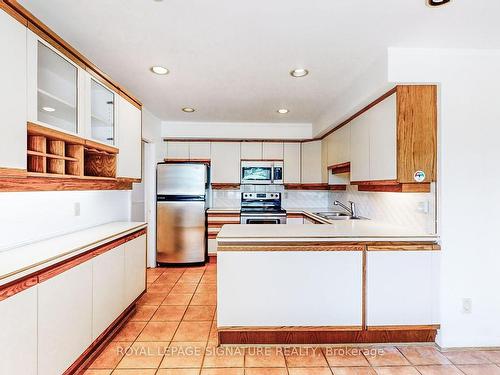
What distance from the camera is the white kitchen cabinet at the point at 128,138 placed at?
8.79 ft

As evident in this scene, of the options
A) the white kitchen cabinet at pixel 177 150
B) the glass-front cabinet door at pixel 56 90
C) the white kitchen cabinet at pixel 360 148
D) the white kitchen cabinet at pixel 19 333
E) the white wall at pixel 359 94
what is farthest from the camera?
the white kitchen cabinet at pixel 177 150

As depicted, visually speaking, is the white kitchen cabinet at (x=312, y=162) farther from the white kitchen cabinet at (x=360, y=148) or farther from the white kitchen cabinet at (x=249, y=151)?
the white kitchen cabinet at (x=360, y=148)

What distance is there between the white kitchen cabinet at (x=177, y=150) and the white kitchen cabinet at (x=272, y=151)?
1.31 meters

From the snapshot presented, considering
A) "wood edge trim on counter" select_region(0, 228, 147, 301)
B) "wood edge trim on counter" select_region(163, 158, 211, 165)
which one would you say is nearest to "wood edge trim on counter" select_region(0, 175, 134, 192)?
"wood edge trim on counter" select_region(0, 228, 147, 301)

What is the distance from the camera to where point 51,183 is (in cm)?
193

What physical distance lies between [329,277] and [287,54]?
1812 mm

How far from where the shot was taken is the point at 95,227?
2.79 meters

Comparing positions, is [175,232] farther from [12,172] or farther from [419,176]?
[419,176]

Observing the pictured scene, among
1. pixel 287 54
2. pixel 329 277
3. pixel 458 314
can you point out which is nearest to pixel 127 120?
pixel 287 54

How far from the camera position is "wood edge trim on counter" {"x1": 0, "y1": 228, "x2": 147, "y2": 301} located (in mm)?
1327

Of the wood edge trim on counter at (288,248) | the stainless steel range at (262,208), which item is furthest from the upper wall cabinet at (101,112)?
the stainless steel range at (262,208)

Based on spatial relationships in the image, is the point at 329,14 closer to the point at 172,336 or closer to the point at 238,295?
the point at 238,295

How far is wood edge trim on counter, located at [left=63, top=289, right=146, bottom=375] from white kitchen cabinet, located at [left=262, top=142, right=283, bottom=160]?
310 centimetres

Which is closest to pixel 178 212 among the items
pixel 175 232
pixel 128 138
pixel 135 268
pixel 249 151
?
pixel 175 232
